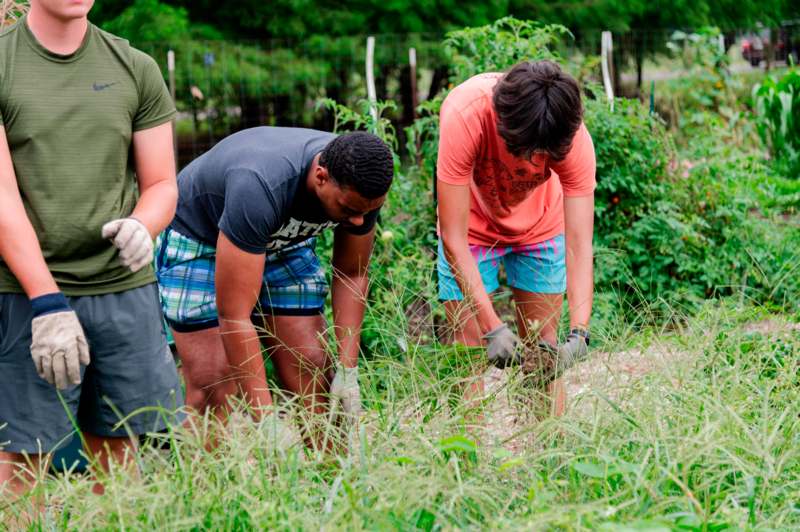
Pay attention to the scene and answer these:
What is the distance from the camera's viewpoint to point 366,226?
9.46 feet

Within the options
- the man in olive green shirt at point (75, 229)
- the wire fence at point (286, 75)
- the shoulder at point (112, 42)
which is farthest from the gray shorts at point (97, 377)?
the wire fence at point (286, 75)

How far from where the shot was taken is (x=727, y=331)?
8.64ft

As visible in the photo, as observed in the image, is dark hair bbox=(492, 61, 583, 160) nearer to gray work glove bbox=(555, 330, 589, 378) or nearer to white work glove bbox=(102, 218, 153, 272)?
gray work glove bbox=(555, 330, 589, 378)

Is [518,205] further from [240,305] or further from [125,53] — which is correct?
[125,53]

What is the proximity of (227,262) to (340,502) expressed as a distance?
96 centimetres

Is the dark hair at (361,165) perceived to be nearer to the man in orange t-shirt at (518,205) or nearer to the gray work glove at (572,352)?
the man in orange t-shirt at (518,205)

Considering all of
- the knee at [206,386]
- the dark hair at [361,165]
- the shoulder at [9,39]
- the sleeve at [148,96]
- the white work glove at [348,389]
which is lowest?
the knee at [206,386]

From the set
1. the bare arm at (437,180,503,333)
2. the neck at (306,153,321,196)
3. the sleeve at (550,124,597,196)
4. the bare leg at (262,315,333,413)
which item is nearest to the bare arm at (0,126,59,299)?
the neck at (306,153,321,196)

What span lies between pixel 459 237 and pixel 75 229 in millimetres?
1056

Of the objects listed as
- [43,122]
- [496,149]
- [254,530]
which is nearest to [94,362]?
[43,122]

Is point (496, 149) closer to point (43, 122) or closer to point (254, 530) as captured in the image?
point (43, 122)

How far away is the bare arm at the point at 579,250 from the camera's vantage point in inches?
115

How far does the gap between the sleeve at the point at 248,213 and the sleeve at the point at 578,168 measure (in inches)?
33.5

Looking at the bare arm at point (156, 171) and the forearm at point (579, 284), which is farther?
the forearm at point (579, 284)
